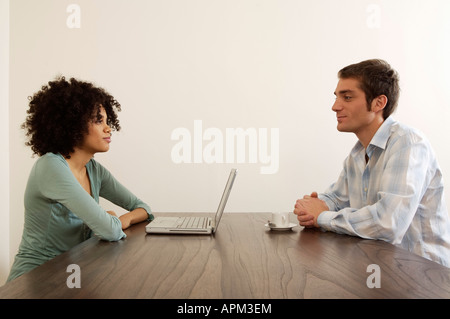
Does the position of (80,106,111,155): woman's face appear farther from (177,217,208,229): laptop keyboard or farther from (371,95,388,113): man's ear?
(371,95,388,113): man's ear

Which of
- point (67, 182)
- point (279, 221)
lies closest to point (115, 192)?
point (67, 182)

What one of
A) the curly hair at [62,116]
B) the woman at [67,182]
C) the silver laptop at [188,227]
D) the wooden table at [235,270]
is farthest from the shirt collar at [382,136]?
the curly hair at [62,116]

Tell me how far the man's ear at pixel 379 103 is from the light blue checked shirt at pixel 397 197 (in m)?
0.11

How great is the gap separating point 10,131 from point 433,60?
2.83 metres

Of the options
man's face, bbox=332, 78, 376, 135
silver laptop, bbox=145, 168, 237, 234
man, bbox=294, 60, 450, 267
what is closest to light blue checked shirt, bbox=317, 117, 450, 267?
man, bbox=294, 60, 450, 267

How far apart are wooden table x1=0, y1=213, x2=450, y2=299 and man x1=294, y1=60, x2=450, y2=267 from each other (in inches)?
4.8

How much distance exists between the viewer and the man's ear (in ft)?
5.53

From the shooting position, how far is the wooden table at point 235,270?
69 centimetres

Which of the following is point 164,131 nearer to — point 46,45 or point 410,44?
point 46,45

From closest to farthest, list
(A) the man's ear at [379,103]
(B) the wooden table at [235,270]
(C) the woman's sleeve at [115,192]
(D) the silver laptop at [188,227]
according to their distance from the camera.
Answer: (B) the wooden table at [235,270], (D) the silver laptop at [188,227], (A) the man's ear at [379,103], (C) the woman's sleeve at [115,192]

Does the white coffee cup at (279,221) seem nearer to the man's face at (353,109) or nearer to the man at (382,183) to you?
the man at (382,183)
